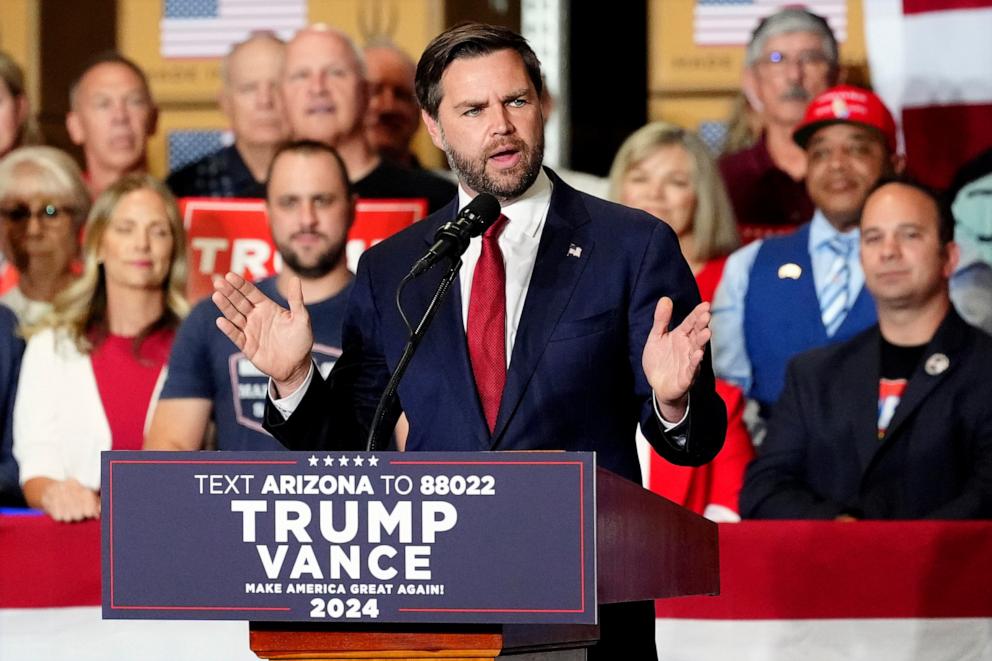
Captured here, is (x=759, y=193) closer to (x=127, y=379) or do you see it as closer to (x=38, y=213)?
(x=127, y=379)

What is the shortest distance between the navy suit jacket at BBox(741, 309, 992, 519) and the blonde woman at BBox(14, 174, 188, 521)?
191 cm

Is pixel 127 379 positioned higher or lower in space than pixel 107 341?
lower

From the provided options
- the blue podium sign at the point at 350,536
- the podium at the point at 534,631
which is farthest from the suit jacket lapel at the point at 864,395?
the blue podium sign at the point at 350,536

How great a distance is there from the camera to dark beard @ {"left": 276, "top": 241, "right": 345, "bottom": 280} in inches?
177

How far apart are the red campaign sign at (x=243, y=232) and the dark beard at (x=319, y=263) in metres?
0.33

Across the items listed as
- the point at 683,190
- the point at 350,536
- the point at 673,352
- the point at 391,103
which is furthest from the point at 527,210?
the point at 391,103

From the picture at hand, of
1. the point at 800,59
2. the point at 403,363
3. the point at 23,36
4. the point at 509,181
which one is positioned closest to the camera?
the point at 403,363

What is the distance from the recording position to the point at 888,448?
13.1ft

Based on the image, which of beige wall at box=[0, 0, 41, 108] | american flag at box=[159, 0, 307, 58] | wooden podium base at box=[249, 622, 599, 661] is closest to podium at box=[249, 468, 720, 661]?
wooden podium base at box=[249, 622, 599, 661]

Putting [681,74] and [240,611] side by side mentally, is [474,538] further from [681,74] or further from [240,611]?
[681,74]

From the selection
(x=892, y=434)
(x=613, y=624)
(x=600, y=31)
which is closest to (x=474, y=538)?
(x=613, y=624)

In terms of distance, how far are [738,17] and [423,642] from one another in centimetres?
352

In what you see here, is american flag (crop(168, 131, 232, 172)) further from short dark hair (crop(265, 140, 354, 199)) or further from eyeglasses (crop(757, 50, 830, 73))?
eyeglasses (crop(757, 50, 830, 73))

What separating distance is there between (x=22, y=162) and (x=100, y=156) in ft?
0.88
